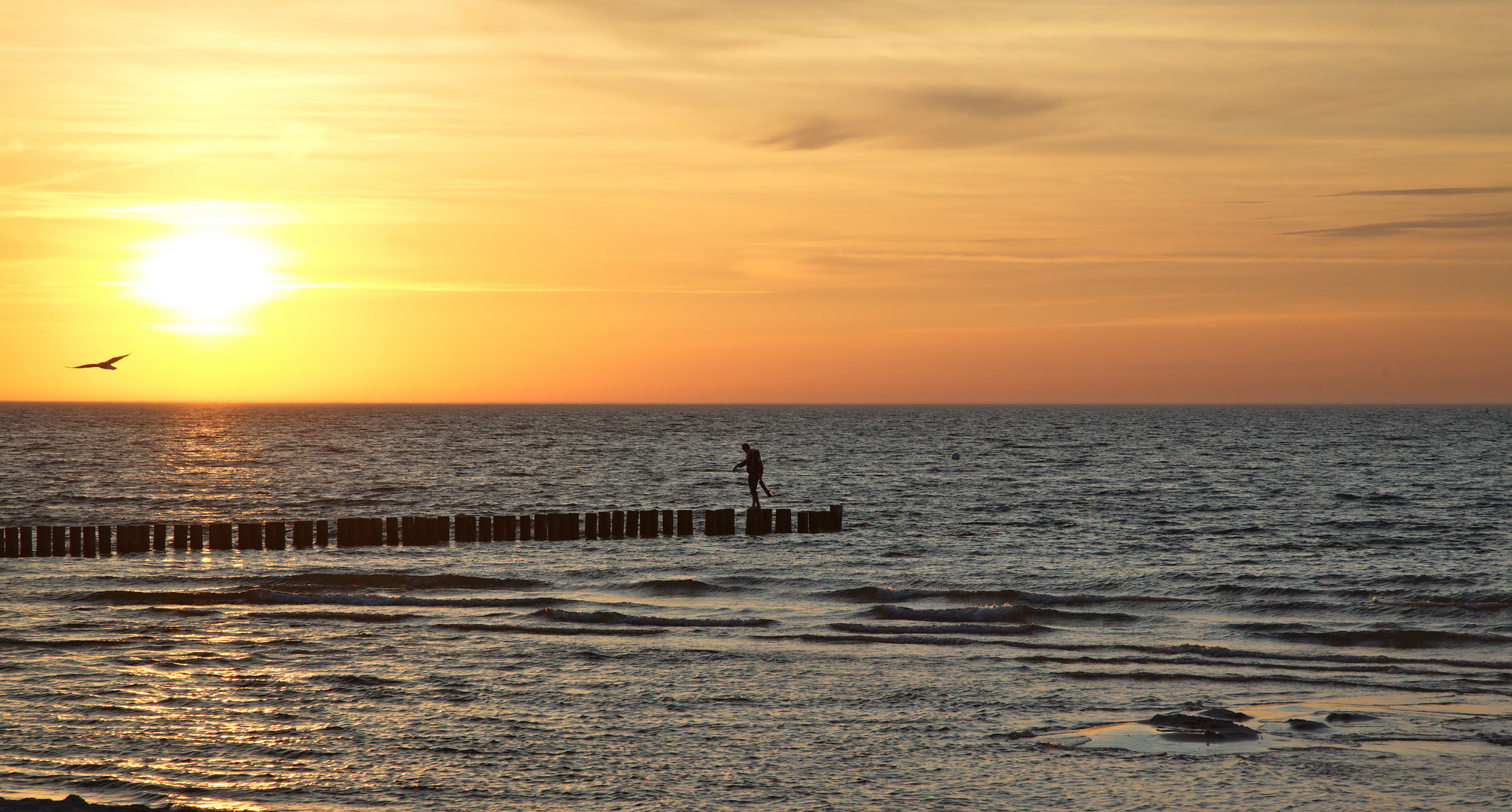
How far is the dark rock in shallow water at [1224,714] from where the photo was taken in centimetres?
1234

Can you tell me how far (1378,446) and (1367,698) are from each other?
3851 inches

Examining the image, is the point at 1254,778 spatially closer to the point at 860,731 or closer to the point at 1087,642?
the point at 860,731

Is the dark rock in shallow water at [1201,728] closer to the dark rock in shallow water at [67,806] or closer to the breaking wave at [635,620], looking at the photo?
the breaking wave at [635,620]

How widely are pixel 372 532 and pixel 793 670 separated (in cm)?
1719

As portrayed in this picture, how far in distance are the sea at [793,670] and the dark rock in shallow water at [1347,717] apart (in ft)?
0.14

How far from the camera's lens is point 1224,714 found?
1242 cm

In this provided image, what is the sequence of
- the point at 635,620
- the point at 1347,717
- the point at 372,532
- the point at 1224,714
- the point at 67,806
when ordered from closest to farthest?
1. the point at 67,806
2. the point at 1224,714
3. the point at 1347,717
4. the point at 635,620
5. the point at 372,532

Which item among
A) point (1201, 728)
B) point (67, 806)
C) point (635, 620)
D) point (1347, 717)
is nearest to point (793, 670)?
point (635, 620)

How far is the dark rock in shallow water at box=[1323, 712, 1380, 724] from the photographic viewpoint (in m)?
12.5

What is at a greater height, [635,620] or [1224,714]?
[1224,714]

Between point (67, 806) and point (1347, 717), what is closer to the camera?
point (67, 806)

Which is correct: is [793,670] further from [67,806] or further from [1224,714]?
[67,806]

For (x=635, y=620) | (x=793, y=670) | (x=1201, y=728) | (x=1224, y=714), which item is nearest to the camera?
(x=1201, y=728)

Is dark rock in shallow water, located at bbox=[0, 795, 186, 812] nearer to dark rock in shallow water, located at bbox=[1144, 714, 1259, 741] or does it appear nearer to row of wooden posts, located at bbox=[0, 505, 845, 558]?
dark rock in shallow water, located at bbox=[1144, 714, 1259, 741]
